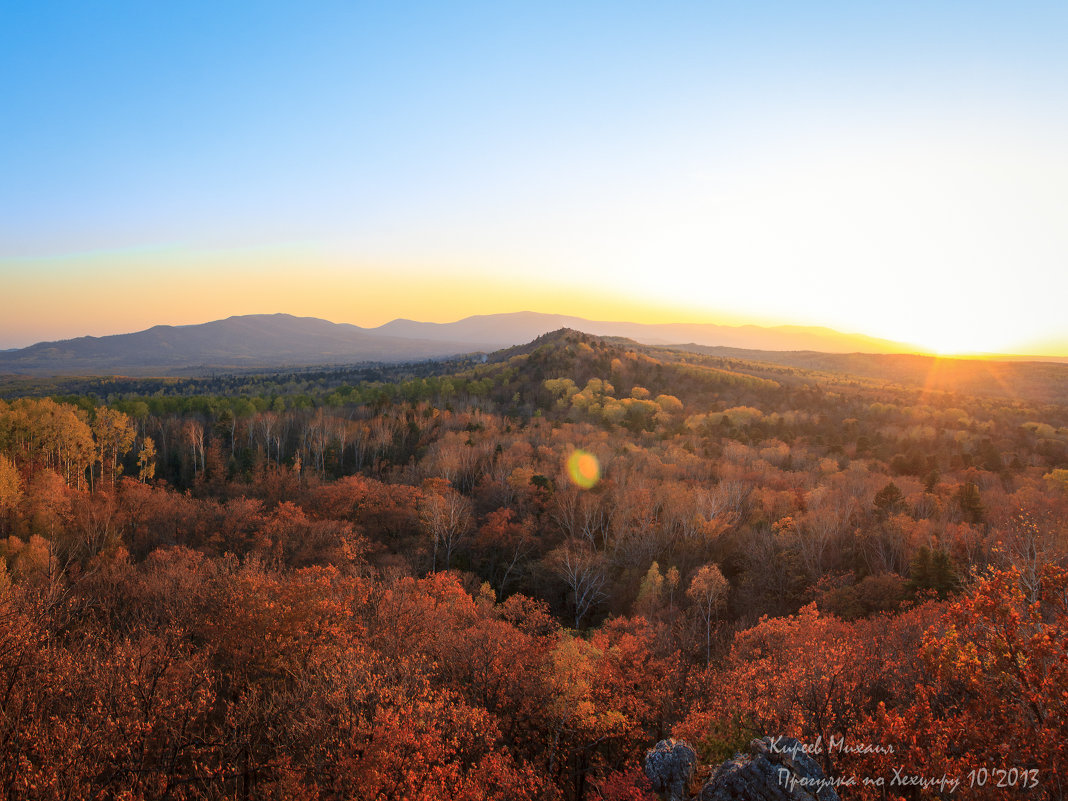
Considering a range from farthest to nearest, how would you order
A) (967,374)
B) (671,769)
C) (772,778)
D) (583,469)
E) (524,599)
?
(967,374), (583,469), (524,599), (671,769), (772,778)

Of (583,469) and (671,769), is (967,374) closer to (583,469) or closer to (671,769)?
(583,469)

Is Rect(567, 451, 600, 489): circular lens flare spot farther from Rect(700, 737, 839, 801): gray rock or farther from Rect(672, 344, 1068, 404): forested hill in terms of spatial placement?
Rect(672, 344, 1068, 404): forested hill

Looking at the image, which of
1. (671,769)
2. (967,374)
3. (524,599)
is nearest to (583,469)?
(524,599)

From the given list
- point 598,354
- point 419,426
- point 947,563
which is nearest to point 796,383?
point 598,354

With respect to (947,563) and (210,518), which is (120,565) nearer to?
(210,518)

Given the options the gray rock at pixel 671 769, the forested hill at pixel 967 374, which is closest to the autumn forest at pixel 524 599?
the gray rock at pixel 671 769
